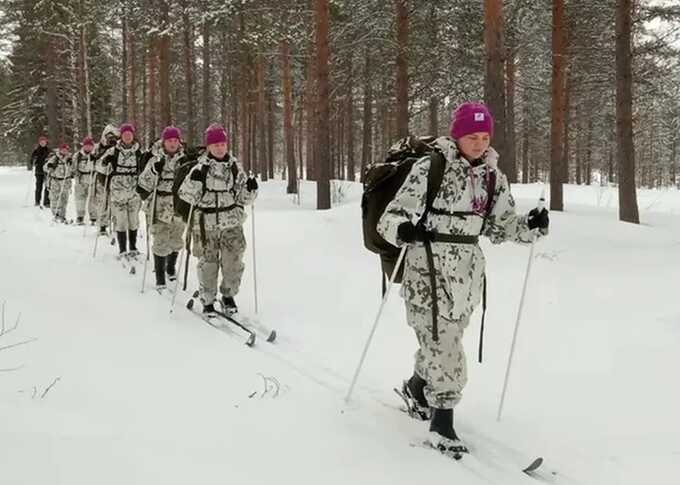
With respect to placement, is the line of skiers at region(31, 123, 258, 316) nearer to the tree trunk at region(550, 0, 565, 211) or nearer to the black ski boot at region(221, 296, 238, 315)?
the black ski boot at region(221, 296, 238, 315)

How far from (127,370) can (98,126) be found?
112 ft

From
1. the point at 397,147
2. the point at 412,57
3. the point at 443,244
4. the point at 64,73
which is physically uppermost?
the point at 64,73

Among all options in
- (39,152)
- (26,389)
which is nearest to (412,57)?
(39,152)

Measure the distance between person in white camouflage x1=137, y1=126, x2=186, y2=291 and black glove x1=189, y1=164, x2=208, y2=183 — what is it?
1.96m

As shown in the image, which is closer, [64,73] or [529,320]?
[529,320]

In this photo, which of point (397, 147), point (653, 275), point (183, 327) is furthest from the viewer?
point (653, 275)

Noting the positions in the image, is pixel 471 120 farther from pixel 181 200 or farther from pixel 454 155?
pixel 181 200

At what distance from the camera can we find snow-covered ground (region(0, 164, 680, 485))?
156 inches

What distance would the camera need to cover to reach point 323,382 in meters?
5.55

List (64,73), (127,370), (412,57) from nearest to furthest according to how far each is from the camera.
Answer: (127,370) < (412,57) < (64,73)

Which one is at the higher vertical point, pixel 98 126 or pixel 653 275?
pixel 98 126

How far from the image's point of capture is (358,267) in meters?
10.2

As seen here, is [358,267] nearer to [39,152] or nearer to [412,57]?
[412,57]

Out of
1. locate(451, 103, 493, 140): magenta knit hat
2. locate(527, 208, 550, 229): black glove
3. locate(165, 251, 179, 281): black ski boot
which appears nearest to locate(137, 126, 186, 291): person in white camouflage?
locate(165, 251, 179, 281): black ski boot
